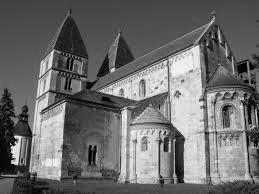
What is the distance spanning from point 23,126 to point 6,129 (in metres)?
28.4

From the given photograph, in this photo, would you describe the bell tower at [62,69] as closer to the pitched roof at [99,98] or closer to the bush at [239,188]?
the pitched roof at [99,98]

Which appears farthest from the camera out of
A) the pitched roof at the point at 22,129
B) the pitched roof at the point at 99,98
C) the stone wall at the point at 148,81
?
the pitched roof at the point at 22,129

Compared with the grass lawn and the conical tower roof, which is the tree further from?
the conical tower roof

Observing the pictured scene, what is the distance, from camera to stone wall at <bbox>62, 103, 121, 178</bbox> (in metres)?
27.0

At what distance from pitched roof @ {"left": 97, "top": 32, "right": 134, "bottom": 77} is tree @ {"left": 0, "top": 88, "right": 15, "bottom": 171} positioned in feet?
64.0

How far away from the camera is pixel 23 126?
2603 inches

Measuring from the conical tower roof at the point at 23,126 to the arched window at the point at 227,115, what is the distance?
1972 inches

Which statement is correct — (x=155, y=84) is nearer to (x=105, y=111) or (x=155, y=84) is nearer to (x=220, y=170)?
(x=105, y=111)

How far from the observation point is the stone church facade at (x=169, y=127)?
85.1 ft

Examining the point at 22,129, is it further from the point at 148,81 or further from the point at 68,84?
the point at 148,81

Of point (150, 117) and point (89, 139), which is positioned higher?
point (150, 117)

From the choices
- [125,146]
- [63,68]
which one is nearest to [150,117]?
[125,146]

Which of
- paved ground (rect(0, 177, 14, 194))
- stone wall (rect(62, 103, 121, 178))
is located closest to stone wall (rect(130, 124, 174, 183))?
stone wall (rect(62, 103, 121, 178))

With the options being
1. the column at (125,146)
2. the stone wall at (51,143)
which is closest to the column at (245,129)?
the column at (125,146)
